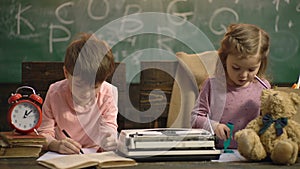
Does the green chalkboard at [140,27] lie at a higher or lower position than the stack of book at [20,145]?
higher

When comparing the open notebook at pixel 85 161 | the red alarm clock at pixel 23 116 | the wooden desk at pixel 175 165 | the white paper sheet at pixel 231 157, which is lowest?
the white paper sheet at pixel 231 157

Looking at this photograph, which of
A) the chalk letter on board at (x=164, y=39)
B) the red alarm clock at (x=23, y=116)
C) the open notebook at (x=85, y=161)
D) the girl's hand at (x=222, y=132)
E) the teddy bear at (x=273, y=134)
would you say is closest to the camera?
the open notebook at (x=85, y=161)

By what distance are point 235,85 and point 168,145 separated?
0.55 meters

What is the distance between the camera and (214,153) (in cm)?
189

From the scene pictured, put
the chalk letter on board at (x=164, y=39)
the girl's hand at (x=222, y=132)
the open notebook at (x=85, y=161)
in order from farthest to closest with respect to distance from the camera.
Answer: the chalk letter on board at (x=164, y=39)
the girl's hand at (x=222, y=132)
the open notebook at (x=85, y=161)

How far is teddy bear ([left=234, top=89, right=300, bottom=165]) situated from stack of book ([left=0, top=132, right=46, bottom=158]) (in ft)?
2.21

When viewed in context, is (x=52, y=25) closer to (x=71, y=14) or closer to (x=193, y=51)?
(x=71, y=14)

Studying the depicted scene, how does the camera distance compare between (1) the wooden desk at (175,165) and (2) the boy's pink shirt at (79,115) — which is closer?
(1) the wooden desk at (175,165)

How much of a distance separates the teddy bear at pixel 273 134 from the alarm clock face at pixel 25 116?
698 millimetres

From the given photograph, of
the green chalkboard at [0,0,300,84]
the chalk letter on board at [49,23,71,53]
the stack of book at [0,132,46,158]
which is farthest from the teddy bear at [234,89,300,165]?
the chalk letter on board at [49,23,71,53]

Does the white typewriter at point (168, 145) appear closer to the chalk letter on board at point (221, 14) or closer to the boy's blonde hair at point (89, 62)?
the boy's blonde hair at point (89, 62)

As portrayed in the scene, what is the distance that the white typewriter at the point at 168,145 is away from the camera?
6.06ft

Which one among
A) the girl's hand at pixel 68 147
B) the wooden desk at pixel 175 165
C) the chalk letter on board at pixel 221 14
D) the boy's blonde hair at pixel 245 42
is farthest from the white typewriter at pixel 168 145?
the chalk letter on board at pixel 221 14

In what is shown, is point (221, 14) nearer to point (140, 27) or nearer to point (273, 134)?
point (140, 27)
